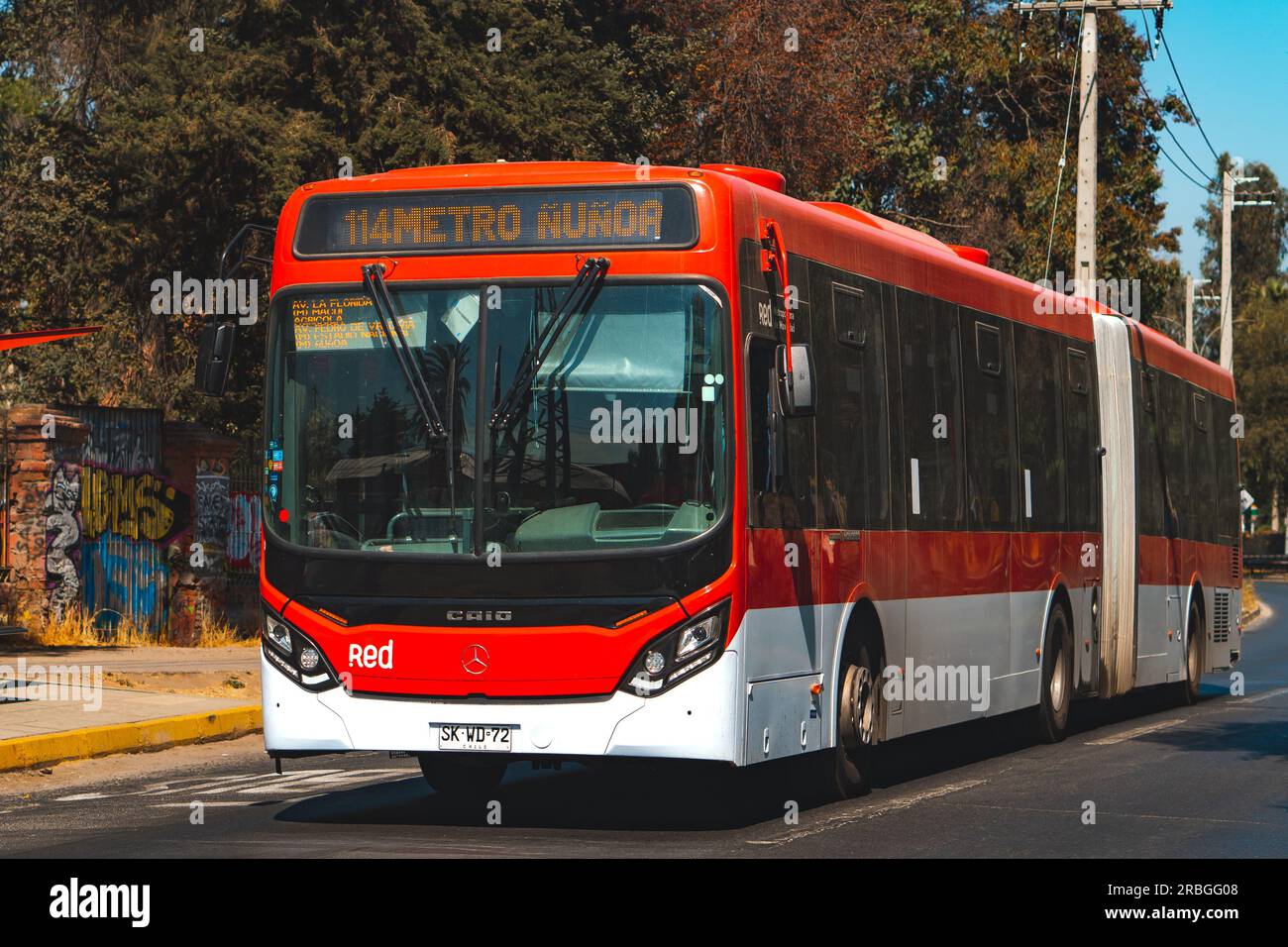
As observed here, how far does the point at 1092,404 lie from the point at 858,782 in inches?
277

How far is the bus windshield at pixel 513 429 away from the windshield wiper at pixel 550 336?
11 millimetres

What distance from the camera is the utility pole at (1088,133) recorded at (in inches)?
1129

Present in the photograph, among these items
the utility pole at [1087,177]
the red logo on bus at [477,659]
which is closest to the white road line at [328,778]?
the red logo on bus at [477,659]

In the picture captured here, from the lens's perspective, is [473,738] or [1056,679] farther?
[1056,679]

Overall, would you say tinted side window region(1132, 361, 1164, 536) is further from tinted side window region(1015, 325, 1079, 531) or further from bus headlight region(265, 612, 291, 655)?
bus headlight region(265, 612, 291, 655)

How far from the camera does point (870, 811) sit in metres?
11.6

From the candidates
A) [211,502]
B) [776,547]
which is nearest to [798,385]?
→ [776,547]

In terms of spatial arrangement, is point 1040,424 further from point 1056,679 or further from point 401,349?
point 401,349

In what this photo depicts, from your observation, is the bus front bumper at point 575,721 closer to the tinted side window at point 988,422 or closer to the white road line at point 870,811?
the white road line at point 870,811

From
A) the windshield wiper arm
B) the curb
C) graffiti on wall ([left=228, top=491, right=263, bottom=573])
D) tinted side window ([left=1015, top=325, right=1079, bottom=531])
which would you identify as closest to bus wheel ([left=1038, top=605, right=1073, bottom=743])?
tinted side window ([left=1015, top=325, right=1079, bottom=531])

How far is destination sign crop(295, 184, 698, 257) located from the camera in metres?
10.7

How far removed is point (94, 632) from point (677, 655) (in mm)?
16008

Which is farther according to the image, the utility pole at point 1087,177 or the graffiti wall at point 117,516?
the utility pole at point 1087,177
